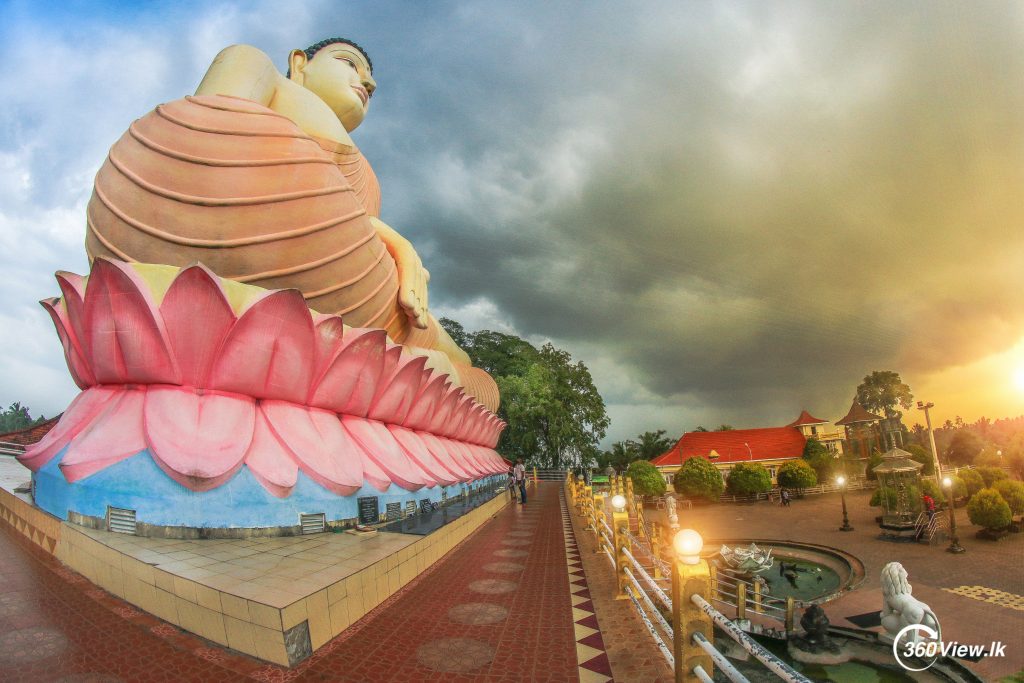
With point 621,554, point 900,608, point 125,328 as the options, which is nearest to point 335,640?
point 621,554

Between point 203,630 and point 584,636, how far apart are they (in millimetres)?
3118

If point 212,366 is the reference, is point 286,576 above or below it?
below

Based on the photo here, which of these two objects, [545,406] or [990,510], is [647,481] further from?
[990,510]

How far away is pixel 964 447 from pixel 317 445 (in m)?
40.3

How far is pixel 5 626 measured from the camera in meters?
3.90

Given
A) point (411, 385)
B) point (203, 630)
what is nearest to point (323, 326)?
point (411, 385)

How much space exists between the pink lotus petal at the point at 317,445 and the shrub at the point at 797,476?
930 inches

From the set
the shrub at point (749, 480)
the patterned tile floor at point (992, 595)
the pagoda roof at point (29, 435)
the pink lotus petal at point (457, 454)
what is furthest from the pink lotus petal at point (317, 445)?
the shrub at point (749, 480)

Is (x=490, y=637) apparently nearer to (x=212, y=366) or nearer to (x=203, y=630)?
(x=203, y=630)

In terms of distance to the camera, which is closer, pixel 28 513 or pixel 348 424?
pixel 28 513

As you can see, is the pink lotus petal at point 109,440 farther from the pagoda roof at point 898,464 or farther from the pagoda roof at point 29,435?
the pagoda roof at point 898,464

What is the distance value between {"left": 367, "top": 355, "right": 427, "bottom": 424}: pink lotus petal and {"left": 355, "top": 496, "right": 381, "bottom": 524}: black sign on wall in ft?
5.67

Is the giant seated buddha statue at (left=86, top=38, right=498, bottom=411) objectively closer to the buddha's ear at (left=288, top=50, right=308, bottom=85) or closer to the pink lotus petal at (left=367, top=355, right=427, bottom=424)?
the pink lotus petal at (left=367, top=355, right=427, bottom=424)

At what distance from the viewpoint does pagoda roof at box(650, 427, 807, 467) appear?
95.8 ft
